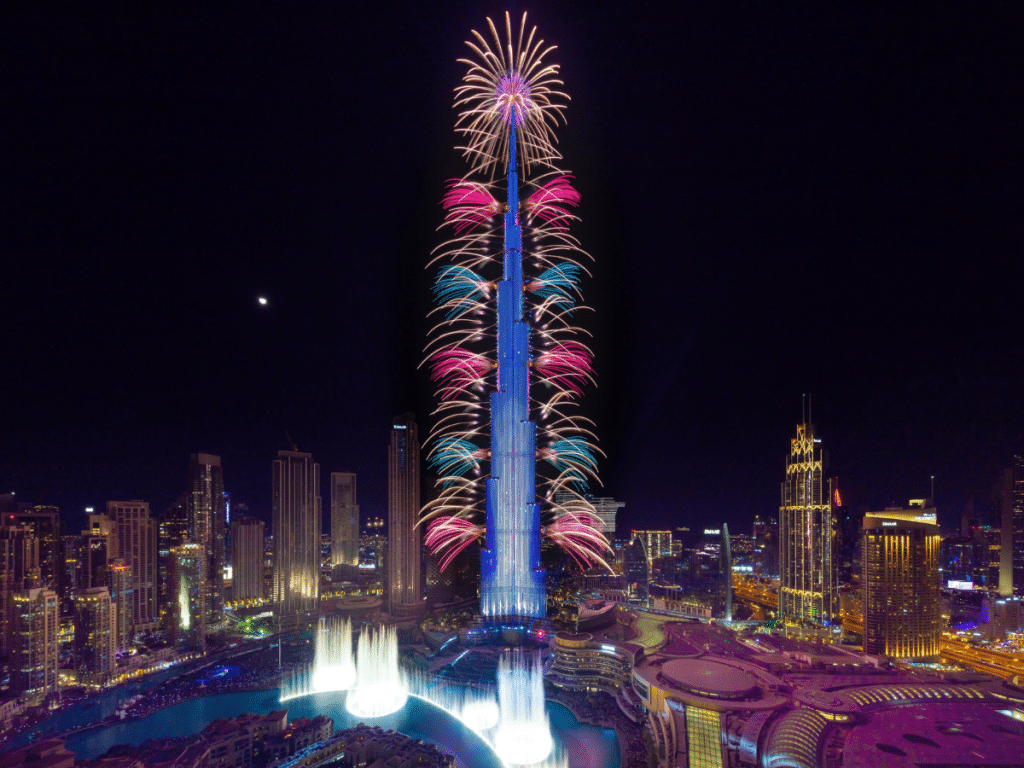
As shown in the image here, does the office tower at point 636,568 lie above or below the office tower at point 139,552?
below

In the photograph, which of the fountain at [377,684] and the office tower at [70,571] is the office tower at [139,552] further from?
the fountain at [377,684]

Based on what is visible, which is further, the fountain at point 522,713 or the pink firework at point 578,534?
the fountain at point 522,713

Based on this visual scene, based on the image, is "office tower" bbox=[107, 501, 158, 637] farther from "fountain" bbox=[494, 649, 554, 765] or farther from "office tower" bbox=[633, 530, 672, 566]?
"office tower" bbox=[633, 530, 672, 566]

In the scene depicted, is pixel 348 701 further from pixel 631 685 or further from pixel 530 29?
pixel 530 29

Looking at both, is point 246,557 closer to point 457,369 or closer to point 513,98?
point 457,369

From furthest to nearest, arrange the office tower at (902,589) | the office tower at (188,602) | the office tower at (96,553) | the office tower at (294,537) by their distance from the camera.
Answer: the office tower at (294,537), the office tower at (188,602), the office tower at (96,553), the office tower at (902,589)

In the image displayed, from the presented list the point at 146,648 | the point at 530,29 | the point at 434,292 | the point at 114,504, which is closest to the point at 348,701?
the point at 146,648

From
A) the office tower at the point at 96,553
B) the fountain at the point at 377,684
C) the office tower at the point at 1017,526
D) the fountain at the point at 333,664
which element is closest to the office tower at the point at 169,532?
the office tower at the point at 96,553

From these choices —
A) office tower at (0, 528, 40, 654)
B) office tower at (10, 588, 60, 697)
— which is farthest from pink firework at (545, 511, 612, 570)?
office tower at (10, 588, 60, 697)
